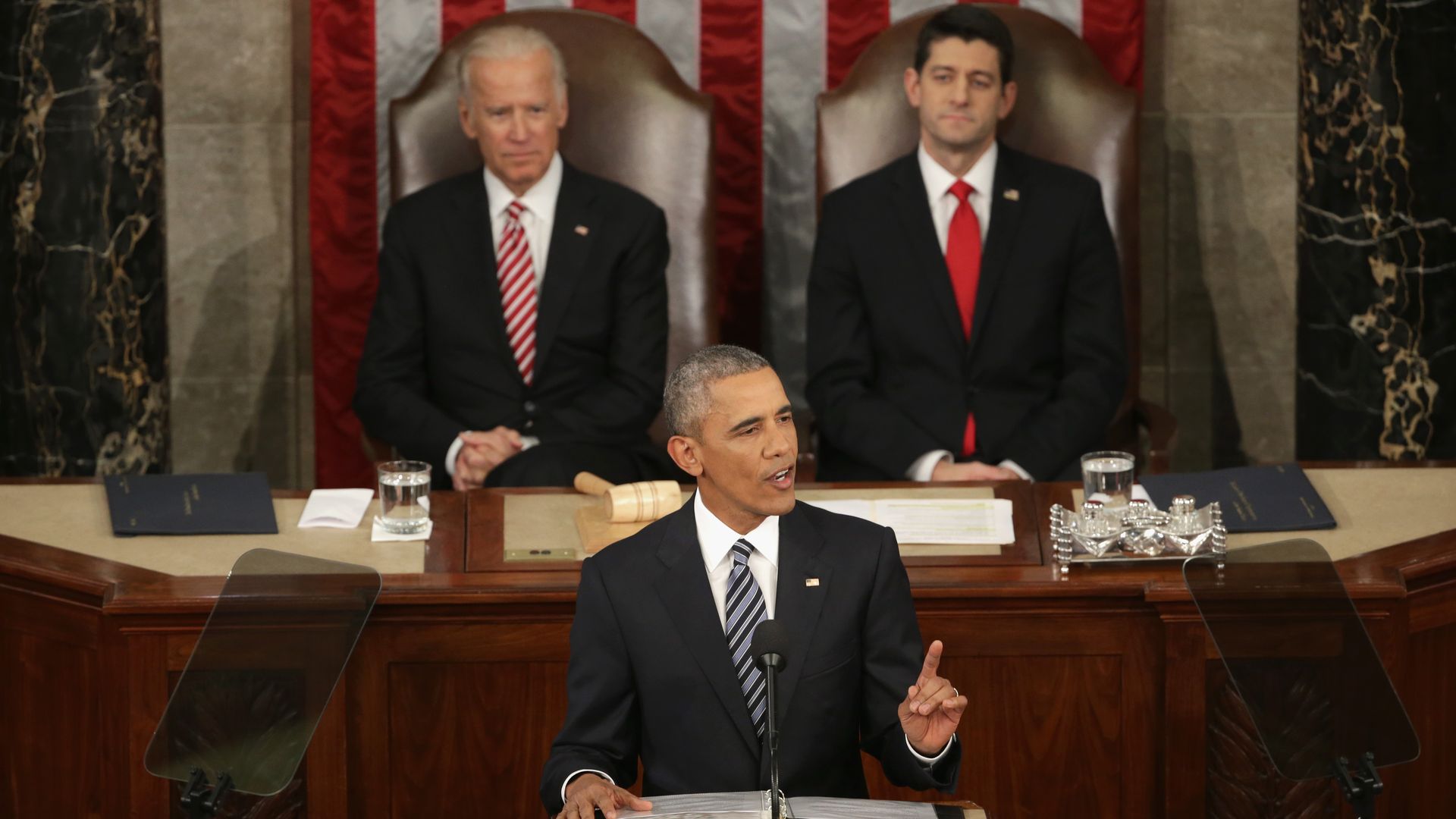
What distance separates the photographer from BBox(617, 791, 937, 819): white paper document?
2.48 metres

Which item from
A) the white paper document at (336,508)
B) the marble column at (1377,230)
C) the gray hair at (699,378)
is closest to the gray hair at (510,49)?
the white paper document at (336,508)

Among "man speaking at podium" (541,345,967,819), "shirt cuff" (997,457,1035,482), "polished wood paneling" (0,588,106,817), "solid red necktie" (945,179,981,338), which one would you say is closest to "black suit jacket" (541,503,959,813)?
"man speaking at podium" (541,345,967,819)

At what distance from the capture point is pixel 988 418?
484 cm

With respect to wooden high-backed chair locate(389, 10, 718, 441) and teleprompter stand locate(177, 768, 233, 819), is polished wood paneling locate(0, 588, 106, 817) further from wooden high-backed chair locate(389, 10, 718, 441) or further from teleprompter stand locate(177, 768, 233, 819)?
wooden high-backed chair locate(389, 10, 718, 441)

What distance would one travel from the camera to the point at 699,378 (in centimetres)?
282

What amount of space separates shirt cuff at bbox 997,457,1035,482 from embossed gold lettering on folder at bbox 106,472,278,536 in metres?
1.76

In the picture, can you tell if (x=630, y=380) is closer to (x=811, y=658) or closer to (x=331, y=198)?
(x=331, y=198)

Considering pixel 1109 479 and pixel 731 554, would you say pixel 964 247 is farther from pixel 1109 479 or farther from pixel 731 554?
pixel 731 554

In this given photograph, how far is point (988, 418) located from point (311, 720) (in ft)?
7.53

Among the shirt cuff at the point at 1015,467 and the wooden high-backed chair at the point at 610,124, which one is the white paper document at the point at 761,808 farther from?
the wooden high-backed chair at the point at 610,124

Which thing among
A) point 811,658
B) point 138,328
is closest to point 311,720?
point 811,658

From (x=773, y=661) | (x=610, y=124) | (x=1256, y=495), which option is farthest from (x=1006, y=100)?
(x=773, y=661)

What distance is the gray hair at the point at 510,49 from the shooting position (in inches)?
193

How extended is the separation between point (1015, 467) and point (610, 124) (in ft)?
4.84
